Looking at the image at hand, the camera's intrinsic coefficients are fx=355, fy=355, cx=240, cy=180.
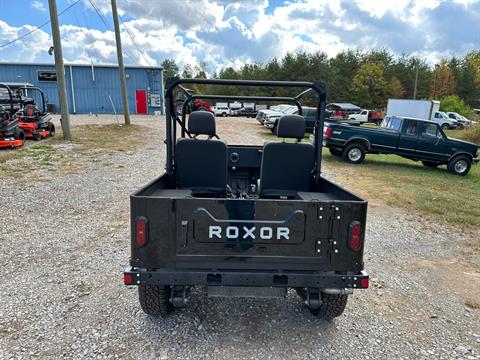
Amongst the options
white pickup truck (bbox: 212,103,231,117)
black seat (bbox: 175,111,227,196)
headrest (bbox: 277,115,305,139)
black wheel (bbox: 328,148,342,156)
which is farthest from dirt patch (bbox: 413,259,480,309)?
white pickup truck (bbox: 212,103,231,117)

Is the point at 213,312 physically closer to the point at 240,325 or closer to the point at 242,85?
the point at 240,325

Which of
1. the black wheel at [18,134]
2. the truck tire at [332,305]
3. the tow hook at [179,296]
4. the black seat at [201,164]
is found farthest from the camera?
the black wheel at [18,134]

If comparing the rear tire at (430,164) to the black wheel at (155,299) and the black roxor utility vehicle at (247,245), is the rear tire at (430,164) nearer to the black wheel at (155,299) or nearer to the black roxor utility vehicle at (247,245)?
the black roxor utility vehicle at (247,245)

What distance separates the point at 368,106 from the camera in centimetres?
5278

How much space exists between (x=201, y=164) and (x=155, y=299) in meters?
1.45

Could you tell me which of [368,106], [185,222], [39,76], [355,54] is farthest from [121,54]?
[355,54]

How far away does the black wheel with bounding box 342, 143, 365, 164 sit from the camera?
41.1 feet

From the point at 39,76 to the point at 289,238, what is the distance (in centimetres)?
3661

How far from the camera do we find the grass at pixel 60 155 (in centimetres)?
907

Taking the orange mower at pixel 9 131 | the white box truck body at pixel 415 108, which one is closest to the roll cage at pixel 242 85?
the orange mower at pixel 9 131

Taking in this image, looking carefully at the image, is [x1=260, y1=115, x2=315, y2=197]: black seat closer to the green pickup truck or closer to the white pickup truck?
the green pickup truck

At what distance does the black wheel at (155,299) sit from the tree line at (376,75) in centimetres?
5043

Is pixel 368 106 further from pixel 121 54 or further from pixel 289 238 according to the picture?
pixel 289 238

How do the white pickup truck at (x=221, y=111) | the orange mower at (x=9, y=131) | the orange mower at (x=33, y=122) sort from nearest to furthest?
the orange mower at (x=9, y=131)
the orange mower at (x=33, y=122)
the white pickup truck at (x=221, y=111)
